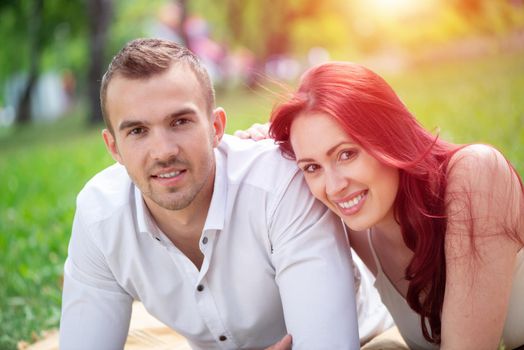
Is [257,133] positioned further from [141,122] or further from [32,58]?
[32,58]

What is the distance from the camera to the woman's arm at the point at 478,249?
7.89ft

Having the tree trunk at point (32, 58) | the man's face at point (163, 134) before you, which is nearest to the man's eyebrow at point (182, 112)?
the man's face at point (163, 134)

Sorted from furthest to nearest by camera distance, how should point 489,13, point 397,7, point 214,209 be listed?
point 397,7 → point 489,13 → point 214,209

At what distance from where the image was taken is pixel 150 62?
2705mm

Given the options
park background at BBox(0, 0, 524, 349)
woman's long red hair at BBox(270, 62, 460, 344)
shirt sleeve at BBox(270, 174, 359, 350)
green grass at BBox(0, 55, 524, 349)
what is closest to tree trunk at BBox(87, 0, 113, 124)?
park background at BBox(0, 0, 524, 349)

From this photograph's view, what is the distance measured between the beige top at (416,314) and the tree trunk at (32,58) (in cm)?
A: 1784

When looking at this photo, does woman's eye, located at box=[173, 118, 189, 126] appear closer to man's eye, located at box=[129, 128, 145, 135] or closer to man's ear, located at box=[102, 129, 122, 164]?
man's eye, located at box=[129, 128, 145, 135]

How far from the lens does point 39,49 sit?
20328 millimetres

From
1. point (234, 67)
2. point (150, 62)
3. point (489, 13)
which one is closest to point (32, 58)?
point (234, 67)

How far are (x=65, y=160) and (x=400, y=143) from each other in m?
8.49

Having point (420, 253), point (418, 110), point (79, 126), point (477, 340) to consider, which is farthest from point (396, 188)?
point (79, 126)

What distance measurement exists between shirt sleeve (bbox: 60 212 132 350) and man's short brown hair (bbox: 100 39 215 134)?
0.55 metres

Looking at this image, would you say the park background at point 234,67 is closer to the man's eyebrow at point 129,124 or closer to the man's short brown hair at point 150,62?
the man's short brown hair at point 150,62

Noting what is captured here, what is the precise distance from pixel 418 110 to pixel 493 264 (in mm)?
6792
